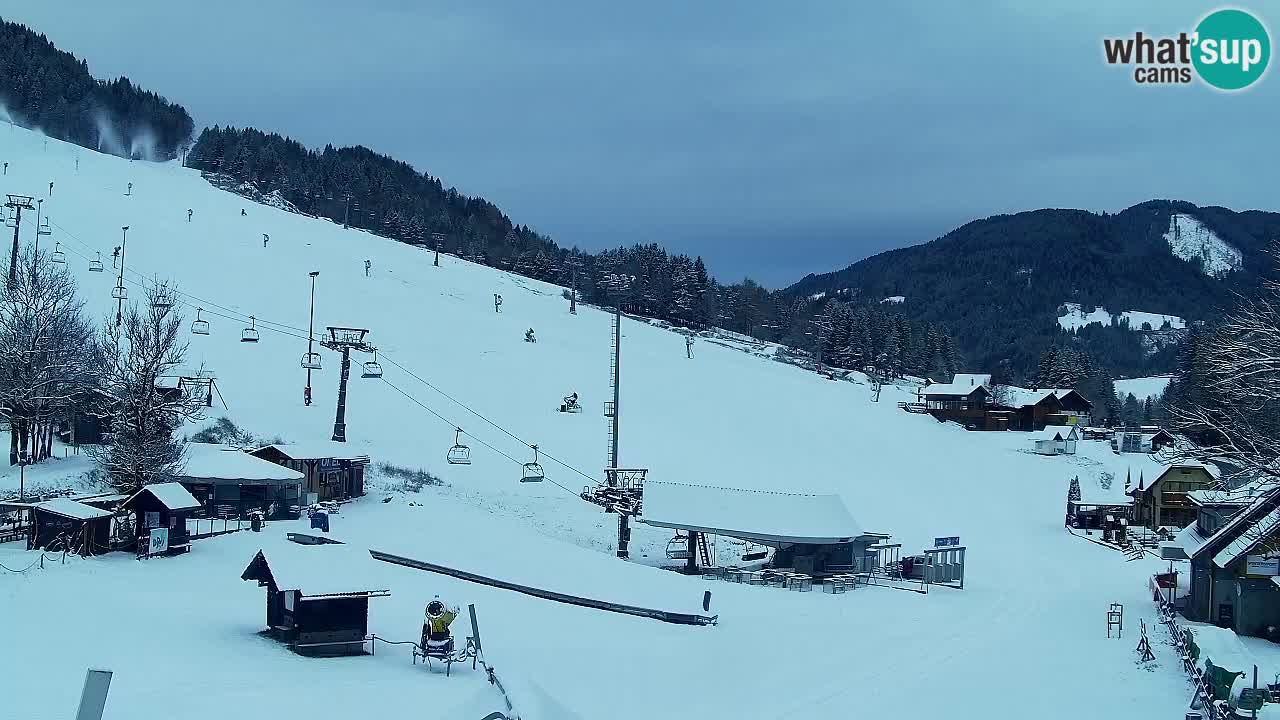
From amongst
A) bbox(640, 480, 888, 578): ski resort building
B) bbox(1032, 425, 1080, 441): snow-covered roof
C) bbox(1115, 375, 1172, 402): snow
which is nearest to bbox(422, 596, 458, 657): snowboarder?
bbox(640, 480, 888, 578): ski resort building

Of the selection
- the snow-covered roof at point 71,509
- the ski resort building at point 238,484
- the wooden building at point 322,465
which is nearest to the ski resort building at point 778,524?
the wooden building at point 322,465

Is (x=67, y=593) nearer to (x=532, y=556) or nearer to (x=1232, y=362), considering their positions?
(x=532, y=556)

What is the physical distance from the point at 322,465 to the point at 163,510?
32.7 ft

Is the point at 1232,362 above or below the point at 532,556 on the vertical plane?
above

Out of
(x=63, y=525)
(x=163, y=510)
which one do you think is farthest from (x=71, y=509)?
(x=163, y=510)

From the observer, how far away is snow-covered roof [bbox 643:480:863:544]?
34250 millimetres

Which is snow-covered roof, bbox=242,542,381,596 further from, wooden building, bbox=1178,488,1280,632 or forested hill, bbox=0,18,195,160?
forested hill, bbox=0,18,195,160

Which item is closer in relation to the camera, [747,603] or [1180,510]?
[747,603]

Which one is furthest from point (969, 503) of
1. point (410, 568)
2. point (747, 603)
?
point (410, 568)

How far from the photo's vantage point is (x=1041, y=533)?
1843 inches

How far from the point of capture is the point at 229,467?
1372 inches

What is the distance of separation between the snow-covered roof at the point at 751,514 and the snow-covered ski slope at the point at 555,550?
210 centimetres

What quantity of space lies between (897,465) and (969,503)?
6495 mm

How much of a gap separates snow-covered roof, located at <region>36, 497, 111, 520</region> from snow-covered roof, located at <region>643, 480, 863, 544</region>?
682 inches
